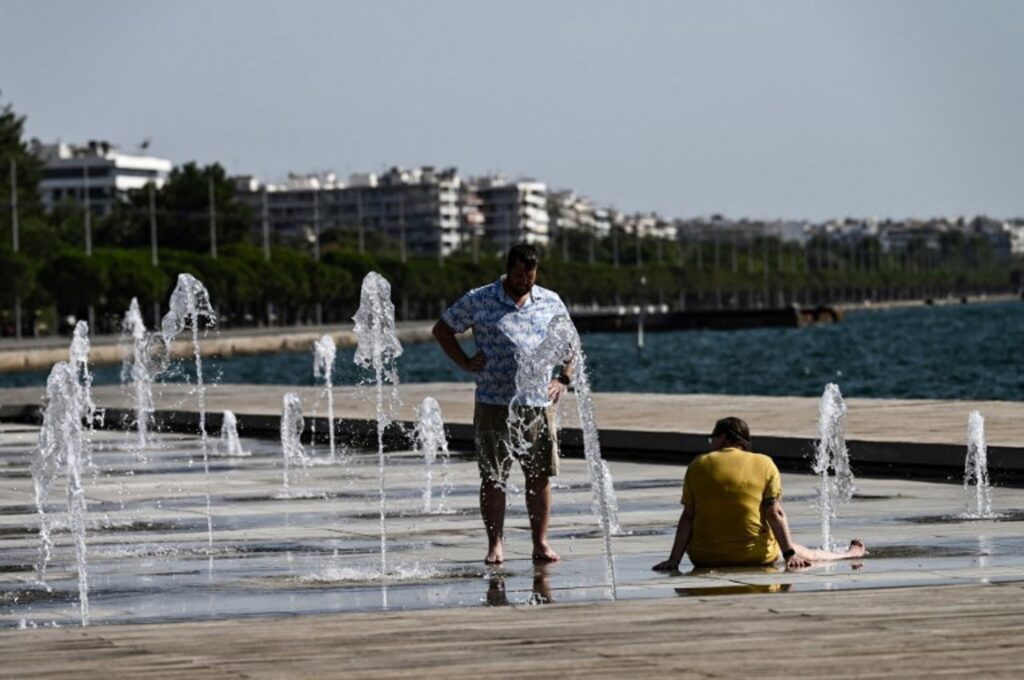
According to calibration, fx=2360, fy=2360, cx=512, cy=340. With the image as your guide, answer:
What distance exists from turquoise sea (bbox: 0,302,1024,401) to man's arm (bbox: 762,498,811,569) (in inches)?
1530

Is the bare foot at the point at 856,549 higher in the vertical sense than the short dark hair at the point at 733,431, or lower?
lower

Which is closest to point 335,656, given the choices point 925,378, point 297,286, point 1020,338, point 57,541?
point 57,541

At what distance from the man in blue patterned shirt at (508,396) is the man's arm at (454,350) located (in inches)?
0.4

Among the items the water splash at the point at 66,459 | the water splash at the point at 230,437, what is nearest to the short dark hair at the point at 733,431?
the water splash at the point at 66,459

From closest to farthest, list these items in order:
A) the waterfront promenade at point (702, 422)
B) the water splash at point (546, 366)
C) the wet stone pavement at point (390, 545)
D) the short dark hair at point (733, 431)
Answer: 1. the wet stone pavement at point (390, 545)
2. the short dark hair at point (733, 431)
3. the water splash at point (546, 366)
4. the waterfront promenade at point (702, 422)

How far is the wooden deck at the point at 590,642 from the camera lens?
733cm

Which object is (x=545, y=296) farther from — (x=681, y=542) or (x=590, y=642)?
(x=590, y=642)

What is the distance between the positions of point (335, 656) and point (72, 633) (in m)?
1.17

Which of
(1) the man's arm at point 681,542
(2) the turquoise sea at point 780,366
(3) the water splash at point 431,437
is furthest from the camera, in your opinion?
(2) the turquoise sea at point 780,366

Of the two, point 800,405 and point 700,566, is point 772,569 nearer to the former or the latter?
point 700,566

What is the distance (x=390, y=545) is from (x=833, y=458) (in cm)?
507

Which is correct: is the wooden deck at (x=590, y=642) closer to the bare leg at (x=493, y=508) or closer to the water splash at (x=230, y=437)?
the bare leg at (x=493, y=508)

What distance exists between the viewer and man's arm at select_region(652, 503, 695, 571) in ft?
34.9

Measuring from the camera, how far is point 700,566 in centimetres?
1075
